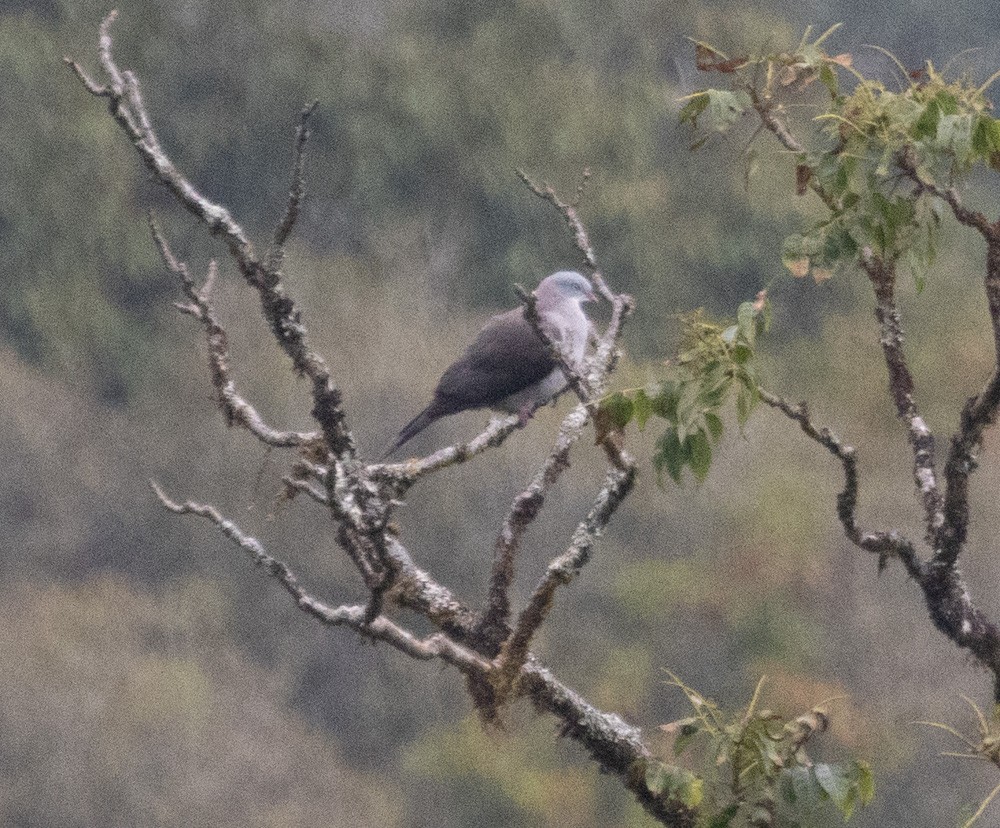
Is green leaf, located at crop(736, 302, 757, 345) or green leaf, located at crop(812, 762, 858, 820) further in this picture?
green leaf, located at crop(812, 762, 858, 820)

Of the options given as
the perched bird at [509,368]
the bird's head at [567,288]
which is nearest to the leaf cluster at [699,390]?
the perched bird at [509,368]

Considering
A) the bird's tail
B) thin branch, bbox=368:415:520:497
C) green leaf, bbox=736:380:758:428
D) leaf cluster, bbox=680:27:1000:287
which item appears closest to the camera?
green leaf, bbox=736:380:758:428

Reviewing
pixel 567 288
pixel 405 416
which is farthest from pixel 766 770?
pixel 405 416

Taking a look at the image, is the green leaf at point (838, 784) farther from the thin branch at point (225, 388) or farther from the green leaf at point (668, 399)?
the thin branch at point (225, 388)

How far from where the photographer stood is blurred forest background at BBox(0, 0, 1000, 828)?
5.05m

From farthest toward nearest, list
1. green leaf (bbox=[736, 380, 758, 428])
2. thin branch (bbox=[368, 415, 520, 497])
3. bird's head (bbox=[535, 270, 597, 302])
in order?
bird's head (bbox=[535, 270, 597, 302]) → thin branch (bbox=[368, 415, 520, 497]) → green leaf (bbox=[736, 380, 758, 428])

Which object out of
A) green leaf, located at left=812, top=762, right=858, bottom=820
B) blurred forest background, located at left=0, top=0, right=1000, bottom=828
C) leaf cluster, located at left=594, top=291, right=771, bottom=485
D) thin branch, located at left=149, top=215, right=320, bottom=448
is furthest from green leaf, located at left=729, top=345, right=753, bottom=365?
blurred forest background, located at left=0, top=0, right=1000, bottom=828

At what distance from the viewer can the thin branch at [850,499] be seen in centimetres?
155

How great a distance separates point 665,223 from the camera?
18.5 ft

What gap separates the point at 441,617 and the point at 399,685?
11.7ft

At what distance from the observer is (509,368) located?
2.79m

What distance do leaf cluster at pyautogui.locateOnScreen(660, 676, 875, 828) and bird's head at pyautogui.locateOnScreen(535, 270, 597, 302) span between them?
1459 mm

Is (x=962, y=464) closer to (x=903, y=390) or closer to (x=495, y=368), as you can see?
(x=903, y=390)

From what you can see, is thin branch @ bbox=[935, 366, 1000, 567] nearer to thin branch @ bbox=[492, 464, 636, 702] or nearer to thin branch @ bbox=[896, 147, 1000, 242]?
thin branch @ bbox=[896, 147, 1000, 242]
